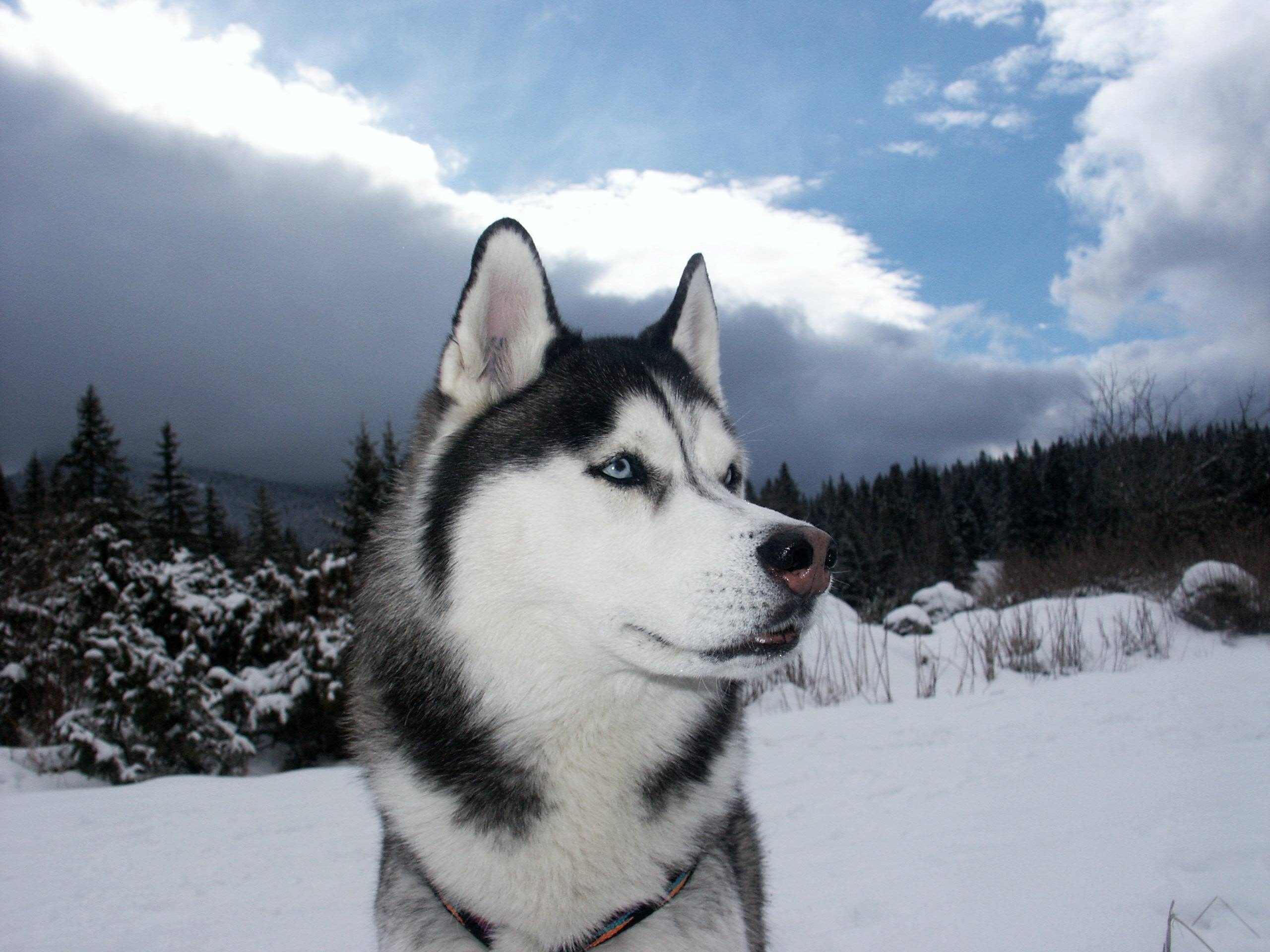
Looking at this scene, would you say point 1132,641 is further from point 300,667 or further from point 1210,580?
point 300,667

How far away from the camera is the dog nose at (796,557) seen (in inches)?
71.8

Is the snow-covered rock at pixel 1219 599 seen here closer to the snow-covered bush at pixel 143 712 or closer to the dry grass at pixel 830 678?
the dry grass at pixel 830 678

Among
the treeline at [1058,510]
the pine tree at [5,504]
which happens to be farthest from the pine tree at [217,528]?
the treeline at [1058,510]

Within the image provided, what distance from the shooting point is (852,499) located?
86062mm

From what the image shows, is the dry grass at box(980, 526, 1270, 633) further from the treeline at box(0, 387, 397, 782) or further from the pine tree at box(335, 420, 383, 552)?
the pine tree at box(335, 420, 383, 552)

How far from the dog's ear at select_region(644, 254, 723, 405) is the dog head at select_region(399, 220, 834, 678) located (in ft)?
0.85

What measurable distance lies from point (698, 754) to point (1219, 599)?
12130 mm

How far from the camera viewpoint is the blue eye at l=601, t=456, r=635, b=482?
7.00ft

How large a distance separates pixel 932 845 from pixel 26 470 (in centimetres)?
5449

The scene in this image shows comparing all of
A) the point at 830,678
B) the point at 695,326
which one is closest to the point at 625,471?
the point at 695,326

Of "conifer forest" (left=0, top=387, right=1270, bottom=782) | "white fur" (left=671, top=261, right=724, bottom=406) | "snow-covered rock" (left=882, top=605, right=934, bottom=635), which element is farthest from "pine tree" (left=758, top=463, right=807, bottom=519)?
"white fur" (left=671, top=261, right=724, bottom=406)

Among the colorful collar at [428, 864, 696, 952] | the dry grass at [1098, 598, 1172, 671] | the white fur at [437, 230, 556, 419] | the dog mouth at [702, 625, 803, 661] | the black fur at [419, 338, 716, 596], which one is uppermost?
the white fur at [437, 230, 556, 419]

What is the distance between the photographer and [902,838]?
404cm

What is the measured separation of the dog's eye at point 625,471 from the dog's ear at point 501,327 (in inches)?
20.4
